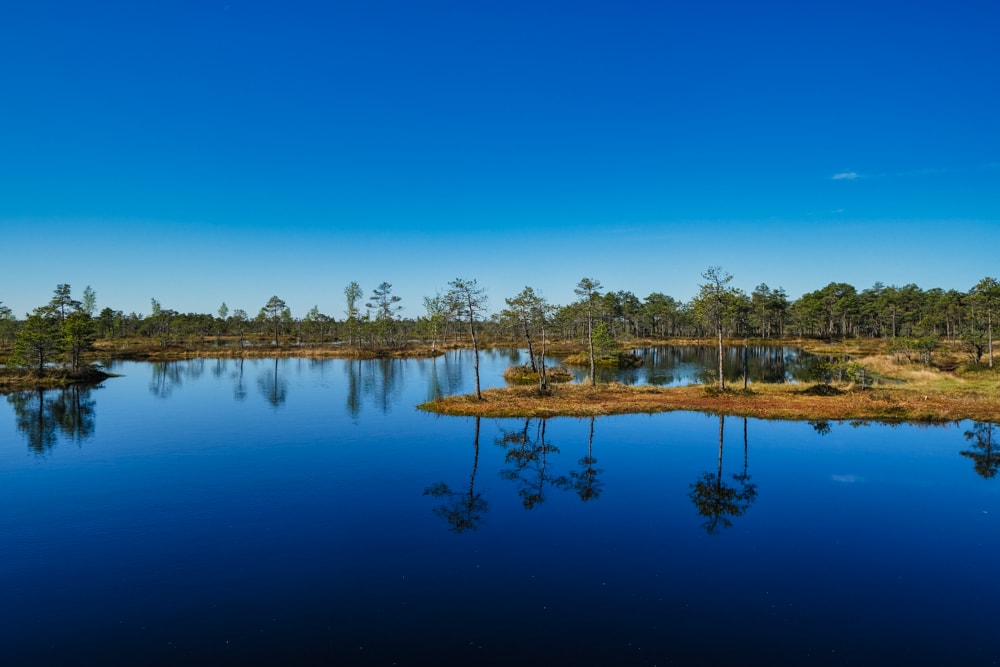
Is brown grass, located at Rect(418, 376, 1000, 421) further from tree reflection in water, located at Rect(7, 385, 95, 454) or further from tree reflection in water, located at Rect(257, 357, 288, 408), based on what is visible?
tree reflection in water, located at Rect(7, 385, 95, 454)

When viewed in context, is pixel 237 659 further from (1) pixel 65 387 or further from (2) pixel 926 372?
(2) pixel 926 372

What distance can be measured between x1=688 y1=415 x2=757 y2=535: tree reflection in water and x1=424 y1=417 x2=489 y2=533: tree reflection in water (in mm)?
9581

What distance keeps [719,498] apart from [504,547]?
38.5 feet

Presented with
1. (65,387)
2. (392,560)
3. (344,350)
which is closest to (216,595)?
(392,560)

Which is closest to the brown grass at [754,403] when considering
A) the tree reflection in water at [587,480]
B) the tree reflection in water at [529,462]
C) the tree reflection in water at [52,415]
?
the tree reflection in water at [529,462]

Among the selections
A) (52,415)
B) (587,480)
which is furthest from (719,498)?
(52,415)

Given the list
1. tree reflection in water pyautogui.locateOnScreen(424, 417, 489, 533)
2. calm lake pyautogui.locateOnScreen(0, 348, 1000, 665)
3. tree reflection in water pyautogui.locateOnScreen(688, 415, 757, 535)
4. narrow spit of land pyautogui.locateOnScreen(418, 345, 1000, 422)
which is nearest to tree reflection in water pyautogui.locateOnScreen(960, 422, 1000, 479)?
calm lake pyautogui.locateOnScreen(0, 348, 1000, 665)

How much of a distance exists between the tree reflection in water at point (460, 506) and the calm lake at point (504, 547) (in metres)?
0.15

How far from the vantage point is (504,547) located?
1998 centimetres

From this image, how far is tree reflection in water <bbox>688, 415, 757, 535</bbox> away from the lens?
2258cm

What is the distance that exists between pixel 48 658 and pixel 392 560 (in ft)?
30.6

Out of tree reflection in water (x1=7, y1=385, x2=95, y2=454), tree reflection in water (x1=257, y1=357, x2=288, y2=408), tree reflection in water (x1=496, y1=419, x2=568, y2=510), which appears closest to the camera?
tree reflection in water (x1=496, y1=419, x2=568, y2=510)

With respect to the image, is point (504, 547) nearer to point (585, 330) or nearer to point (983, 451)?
point (983, 451)

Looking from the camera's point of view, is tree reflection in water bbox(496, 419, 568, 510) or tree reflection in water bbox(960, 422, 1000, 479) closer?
tree reflection in water bbox(496, 419, 568, 510)
